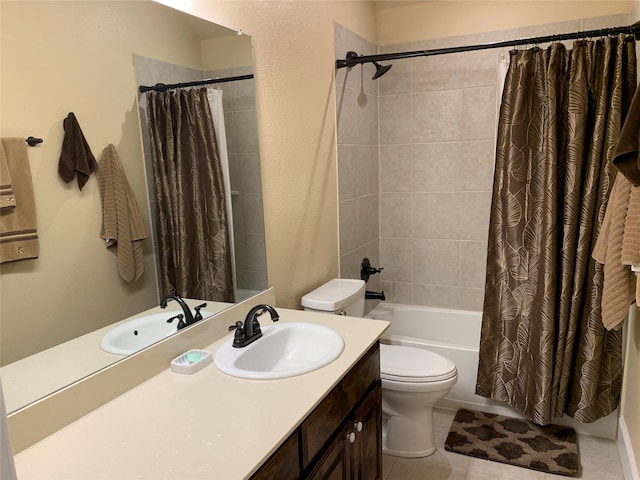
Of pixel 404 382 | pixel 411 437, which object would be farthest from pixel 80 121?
pixel 411 437

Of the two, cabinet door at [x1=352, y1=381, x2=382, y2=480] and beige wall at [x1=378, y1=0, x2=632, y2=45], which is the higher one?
beige wall at [x1=378, y1=0, x2=632, y2=45]

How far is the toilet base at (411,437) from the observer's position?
2.37 m

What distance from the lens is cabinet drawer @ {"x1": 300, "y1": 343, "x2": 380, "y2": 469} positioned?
1.26 meters

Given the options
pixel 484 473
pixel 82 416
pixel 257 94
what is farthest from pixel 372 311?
pixel 82 416

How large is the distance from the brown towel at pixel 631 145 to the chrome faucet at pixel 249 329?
1.25 meters

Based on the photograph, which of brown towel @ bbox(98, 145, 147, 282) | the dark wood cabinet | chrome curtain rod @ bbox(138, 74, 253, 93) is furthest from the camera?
chrome curtain rod @ bbox(138, 74, 253, 93)

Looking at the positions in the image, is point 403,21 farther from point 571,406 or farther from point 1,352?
point 1,352

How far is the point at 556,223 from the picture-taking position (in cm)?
237

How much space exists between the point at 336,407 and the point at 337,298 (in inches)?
35.3

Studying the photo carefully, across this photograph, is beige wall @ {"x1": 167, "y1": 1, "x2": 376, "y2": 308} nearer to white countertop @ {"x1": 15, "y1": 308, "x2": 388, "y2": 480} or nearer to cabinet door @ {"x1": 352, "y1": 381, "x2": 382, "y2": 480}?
cabinet door @ {"x1": 352, "y1": 381, "x2": 382, "y2": 480}

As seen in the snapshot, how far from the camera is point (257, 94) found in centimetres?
197

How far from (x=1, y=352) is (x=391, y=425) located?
1849 millimetres

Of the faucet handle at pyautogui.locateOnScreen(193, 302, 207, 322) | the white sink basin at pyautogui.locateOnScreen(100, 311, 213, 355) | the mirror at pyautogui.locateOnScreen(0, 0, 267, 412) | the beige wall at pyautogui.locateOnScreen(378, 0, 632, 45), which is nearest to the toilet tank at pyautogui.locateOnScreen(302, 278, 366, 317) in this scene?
the faucet handle at pyautogui.locateOnScreen(193, 302, 207, 322)

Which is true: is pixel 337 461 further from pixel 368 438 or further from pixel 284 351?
pixel 284 351
